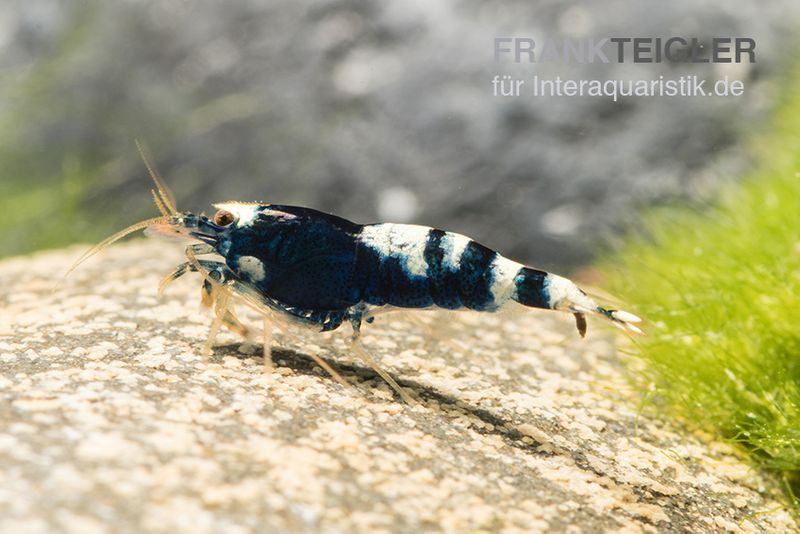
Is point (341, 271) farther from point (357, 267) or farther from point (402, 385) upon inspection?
point (402, 385)

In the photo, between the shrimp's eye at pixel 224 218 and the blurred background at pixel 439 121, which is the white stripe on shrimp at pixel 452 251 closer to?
the shrimp's eye at pixel 224 218

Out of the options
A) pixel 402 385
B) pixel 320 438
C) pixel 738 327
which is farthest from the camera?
pixel 738 327

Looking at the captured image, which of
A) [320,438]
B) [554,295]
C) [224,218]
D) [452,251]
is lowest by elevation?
[320,438]

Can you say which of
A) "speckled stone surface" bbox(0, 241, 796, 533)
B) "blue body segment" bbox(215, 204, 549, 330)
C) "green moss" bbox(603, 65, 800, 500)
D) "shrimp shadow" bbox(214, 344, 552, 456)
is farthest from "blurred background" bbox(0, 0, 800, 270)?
"blue body segment" bbox(215, 204, 549, 330)

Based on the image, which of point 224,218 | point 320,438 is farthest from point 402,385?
point 224,218

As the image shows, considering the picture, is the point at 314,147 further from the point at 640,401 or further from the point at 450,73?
the point at 640,401

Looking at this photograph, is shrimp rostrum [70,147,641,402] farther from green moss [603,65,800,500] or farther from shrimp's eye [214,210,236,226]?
green moss [603,65,800,500]

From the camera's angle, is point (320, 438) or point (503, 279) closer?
point (320, 438)

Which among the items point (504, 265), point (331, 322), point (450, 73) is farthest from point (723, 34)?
point (331, 322)
